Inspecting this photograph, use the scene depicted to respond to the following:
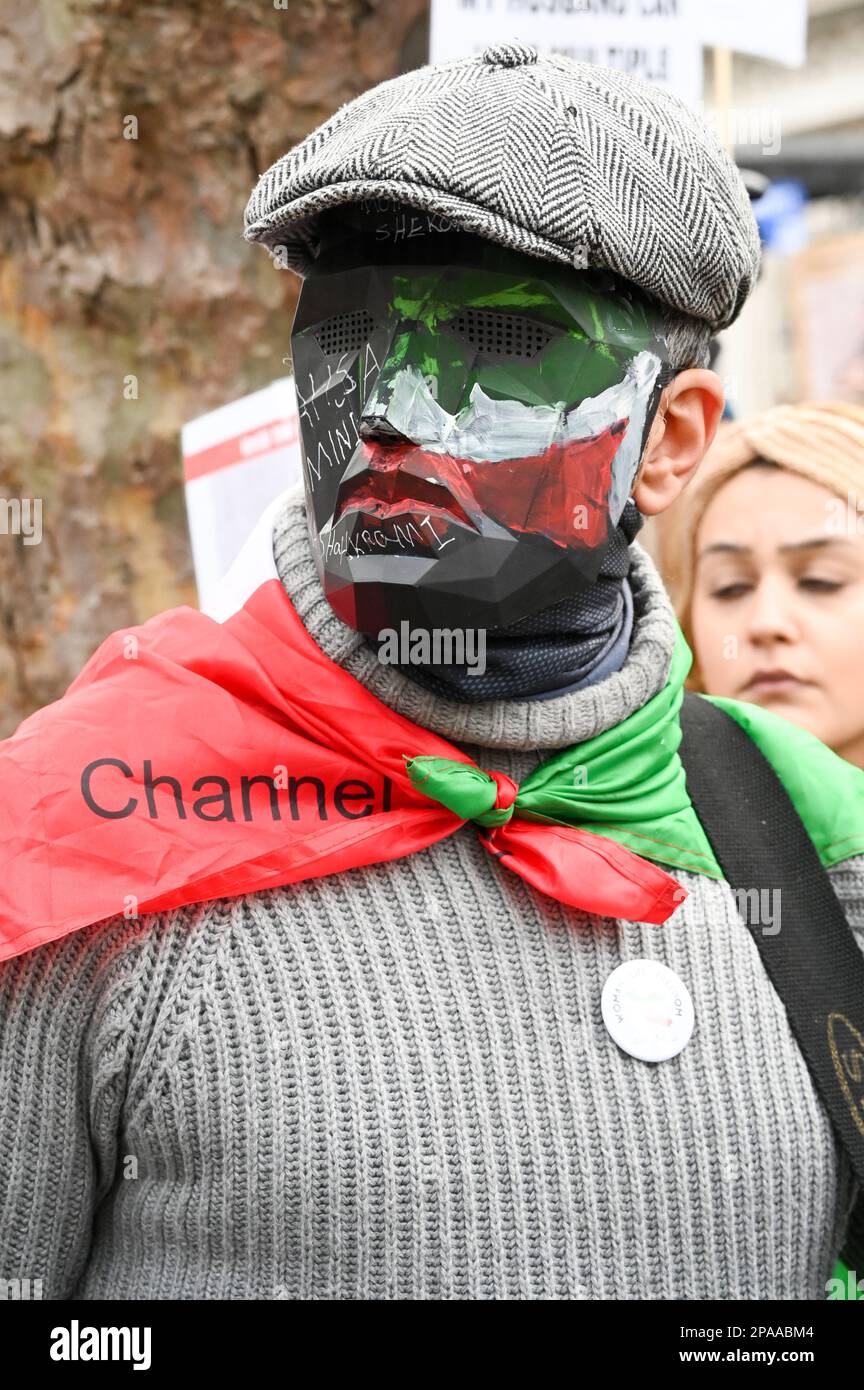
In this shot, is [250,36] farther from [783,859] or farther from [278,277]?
[783,859]

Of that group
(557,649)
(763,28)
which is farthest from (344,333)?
(763,28)

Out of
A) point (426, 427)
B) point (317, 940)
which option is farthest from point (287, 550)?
point (317, 940)

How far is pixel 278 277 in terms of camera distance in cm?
328

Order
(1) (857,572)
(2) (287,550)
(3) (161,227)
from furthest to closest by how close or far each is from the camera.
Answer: (3) (161,227)
(1) (857,572)
(2) (287,550)

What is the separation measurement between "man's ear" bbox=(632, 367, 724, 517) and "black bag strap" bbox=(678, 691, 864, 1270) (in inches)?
13.4

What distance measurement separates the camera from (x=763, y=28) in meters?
3.41

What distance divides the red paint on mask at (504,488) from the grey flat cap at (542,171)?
8.1 inches

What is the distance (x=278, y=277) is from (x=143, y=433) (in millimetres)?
447

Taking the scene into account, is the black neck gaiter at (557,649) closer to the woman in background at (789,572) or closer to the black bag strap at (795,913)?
the black bag strap at (795,913)

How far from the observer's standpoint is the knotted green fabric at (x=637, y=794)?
5.44ft

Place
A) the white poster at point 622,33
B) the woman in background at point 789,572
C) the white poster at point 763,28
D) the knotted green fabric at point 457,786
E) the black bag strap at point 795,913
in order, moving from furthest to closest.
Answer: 1. the white poster at point 763,28
2. the white poster at point 622,33
3. the woman in background at point 789,572
4. the black bag strap at point 795,913
5. the knotted green fabric at point 457,786

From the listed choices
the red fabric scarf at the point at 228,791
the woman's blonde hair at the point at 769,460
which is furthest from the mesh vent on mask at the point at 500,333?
the woman's blonde hair at the point at 769,460

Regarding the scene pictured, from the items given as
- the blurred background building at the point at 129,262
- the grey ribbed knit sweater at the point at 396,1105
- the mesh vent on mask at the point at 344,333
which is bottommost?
the grey ribbed knit sweater at the point at 396,1105

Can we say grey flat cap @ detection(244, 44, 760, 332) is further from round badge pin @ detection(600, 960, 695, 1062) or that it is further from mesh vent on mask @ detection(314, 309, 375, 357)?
round badge pin @ detection(600, 960, 695, 1062)
